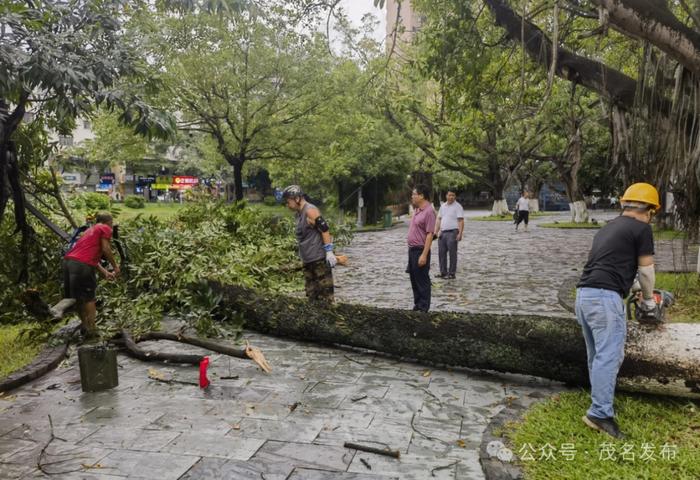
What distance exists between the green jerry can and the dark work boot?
13.7ft

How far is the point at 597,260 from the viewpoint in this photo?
13.8 ft

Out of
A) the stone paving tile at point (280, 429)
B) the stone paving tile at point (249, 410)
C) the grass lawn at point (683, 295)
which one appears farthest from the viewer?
the grass lawn at point (683, 295)

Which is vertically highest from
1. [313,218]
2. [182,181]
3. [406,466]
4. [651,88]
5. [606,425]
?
[651,88]

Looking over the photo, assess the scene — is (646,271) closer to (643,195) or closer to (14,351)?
(643,195)

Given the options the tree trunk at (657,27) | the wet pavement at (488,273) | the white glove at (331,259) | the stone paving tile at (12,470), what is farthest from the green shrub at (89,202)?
the tree trunk at (657,27)

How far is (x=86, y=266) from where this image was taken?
6.89 meters

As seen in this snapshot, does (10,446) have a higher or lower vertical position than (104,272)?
lower

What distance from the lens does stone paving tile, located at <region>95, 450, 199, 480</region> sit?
3701 millimetres

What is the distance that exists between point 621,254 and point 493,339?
5.46ft

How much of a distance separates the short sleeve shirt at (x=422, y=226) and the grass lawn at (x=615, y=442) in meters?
3.03

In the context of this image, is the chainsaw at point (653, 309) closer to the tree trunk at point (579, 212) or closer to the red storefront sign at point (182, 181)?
the tree trunk at point (579, 212)

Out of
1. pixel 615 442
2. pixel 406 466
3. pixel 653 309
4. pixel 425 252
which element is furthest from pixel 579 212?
pixel 406 466

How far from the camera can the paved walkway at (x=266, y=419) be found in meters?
3.82

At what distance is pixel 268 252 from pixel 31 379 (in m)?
6.31
